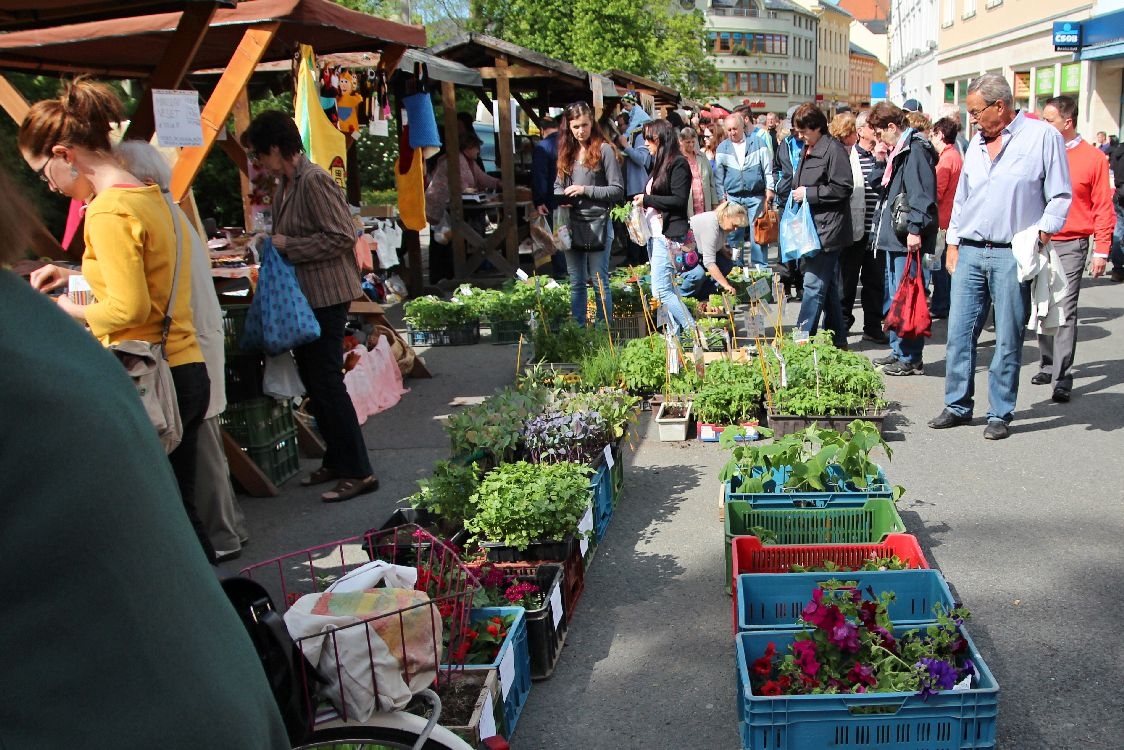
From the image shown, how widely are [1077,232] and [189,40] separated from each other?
5932 millimetres

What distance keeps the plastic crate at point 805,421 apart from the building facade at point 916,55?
3619 cm

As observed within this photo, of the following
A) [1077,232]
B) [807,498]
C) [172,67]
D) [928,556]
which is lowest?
[928,556]

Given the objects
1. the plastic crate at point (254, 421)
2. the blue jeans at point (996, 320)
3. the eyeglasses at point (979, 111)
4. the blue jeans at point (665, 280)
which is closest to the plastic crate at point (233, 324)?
the plastic crate at point (254, 421)

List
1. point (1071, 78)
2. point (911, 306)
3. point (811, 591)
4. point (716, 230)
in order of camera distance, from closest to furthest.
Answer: point (811, 591)
point (911, 306)
point (716, 230)
point (1071, 78)

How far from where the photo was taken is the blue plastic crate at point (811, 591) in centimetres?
384

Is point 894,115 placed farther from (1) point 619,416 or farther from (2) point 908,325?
(1) point 619,416

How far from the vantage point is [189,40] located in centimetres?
545

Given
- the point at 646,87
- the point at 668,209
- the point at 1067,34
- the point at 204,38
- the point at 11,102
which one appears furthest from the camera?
the point at 646,87

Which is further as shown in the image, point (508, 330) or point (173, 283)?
point (508, 330)

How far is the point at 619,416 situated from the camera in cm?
607

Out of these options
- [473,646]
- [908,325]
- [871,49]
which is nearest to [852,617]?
[473,646]

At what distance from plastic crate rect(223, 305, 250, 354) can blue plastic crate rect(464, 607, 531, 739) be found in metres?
3.05

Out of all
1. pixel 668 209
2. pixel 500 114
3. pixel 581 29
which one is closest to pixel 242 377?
pixel 668 209

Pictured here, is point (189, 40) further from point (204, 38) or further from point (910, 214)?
point (910, 214)
